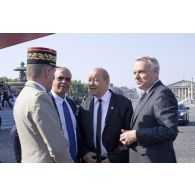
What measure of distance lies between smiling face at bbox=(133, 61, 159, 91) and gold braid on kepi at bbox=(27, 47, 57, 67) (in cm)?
66

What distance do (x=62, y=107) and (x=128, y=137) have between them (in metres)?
0.72

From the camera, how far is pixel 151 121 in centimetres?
270

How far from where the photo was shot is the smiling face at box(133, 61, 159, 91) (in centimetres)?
276

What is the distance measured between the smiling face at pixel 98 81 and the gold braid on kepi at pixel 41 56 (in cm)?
45

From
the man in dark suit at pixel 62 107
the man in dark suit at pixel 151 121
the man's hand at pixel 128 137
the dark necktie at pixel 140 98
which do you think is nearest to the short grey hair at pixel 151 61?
the man in dark suit at pixel 151 121

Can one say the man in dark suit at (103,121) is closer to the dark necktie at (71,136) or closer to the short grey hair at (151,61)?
the dark necktie at (71,136)

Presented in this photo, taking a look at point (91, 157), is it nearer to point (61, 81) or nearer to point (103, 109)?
point (103, 109)

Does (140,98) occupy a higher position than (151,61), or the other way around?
(151,61)

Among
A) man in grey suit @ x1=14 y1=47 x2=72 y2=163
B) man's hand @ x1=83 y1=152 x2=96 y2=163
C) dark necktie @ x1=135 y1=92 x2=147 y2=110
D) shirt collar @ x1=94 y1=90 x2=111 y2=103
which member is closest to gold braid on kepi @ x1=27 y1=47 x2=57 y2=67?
man in grey suit @ x1=14 y1=47 x2=72 y2=163

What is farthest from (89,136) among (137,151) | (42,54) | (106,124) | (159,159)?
(42,54)

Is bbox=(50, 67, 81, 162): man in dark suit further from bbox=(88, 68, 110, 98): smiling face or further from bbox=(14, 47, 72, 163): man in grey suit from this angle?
bbox=(14, 47, 72, 163): man in grey suit

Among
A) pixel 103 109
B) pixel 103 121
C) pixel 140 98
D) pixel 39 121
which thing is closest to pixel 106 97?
pixel 103 109

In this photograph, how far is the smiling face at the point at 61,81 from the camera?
320cm

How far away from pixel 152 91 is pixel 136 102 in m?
0.30
